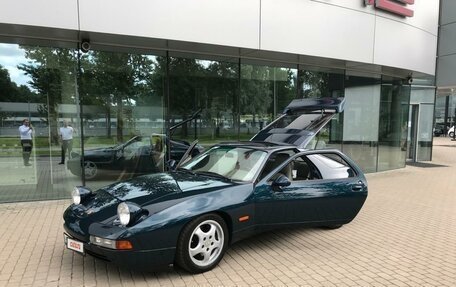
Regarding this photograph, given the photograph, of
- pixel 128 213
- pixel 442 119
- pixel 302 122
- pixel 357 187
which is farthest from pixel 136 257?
pixel 442 119

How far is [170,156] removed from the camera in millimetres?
9273

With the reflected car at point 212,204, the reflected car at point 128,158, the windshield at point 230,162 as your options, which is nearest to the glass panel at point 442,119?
the reflected car at point 128,158

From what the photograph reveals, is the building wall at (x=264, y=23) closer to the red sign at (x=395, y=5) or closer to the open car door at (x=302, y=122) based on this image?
the red sign at (x=395, y=5)

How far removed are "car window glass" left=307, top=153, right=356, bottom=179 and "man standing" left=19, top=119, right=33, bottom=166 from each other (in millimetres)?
6082

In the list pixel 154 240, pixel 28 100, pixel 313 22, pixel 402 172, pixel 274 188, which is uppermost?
pixel 313 22

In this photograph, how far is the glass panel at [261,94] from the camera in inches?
407

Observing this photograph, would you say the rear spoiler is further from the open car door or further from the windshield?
the windshield

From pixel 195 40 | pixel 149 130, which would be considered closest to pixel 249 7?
pixel 195 40

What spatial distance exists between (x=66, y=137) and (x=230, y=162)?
4901 mm

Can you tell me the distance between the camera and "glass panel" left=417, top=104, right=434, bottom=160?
51.6ft

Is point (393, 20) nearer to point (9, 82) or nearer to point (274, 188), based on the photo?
point (274, 188)

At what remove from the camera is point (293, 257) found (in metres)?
4.61

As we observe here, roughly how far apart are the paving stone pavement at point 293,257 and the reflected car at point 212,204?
31 centimetres

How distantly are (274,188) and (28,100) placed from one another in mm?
6042
